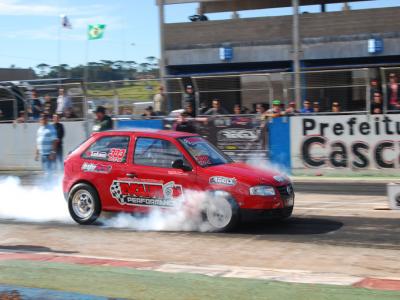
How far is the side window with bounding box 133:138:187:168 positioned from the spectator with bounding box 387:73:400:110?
330 inches

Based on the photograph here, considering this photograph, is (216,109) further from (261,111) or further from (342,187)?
(342,187)

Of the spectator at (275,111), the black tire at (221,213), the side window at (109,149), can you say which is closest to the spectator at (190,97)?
the spectator at (275,111)

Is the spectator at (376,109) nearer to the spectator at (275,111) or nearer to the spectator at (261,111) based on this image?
the spectator at (275,111)

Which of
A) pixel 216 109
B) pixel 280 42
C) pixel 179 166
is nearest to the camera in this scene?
pixel 179 166

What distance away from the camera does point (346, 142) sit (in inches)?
660

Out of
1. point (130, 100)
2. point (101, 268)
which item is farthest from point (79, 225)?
point (130, 100)

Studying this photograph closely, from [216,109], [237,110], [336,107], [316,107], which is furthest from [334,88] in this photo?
[216,109]

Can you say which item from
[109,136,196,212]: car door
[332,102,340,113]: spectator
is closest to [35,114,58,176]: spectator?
[109,136,196,212]: car door

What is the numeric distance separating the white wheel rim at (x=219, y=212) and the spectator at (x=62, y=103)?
12.0 m

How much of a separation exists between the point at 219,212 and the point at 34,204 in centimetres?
483

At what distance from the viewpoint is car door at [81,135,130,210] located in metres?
10.3

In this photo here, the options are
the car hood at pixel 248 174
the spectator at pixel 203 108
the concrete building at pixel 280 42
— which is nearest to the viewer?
the car hood at pixel 248 174

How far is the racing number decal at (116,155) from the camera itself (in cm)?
1029

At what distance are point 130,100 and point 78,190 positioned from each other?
9.15 m
